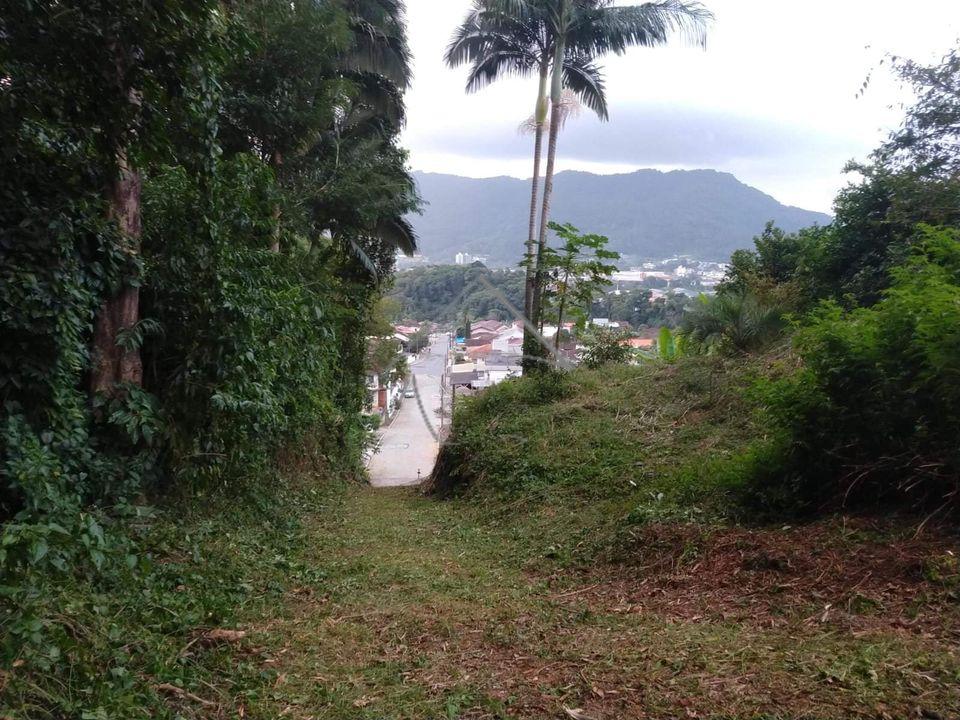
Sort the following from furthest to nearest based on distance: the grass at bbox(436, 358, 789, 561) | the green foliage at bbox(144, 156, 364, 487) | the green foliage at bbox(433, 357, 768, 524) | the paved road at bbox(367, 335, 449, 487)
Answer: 1. the paved road at bbox(367, 335, 449, 487)
2. the green foliage at bbox(433, 357, 768, 524)
3. the grass at bbox(436, 358, 789, 561)
4. the green foliage at bbox(144, 156, 364, 487)

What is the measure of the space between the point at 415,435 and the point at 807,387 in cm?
2171

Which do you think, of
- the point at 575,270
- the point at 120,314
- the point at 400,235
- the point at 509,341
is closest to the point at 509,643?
the point at 120,314

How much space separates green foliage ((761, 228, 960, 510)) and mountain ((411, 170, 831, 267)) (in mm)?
14771

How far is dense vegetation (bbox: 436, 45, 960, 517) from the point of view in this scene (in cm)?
443

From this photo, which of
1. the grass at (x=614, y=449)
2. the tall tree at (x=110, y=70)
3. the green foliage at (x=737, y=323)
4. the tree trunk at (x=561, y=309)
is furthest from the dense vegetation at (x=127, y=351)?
the green foliage at (x=737, y=323)

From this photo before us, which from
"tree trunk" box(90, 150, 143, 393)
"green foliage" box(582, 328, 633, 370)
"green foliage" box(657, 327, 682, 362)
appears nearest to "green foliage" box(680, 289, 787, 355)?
"green foliage" box(657, 327, 682, 362)

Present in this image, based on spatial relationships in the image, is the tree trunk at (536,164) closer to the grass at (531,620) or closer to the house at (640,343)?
the house at (640,343)

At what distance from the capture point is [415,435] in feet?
85.4

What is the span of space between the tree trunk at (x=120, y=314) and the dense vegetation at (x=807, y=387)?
16.1ft

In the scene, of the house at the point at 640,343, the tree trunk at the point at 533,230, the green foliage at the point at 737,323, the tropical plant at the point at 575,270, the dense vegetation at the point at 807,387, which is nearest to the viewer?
the dense vegetation at the point at 807,387

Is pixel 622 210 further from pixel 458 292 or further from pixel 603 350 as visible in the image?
pixel 603 350

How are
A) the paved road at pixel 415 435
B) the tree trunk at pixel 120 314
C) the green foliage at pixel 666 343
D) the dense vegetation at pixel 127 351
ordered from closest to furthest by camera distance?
the dense vegetation at pixel 127 351, the tree trunk at pixel 120 314, the green foliage at pixel 666 343, the paved road at pixel 415 435

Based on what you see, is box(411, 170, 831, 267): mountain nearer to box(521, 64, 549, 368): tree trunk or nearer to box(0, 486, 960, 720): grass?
box(521, 64, 549, 368): tree trunk

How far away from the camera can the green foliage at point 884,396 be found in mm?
4156
